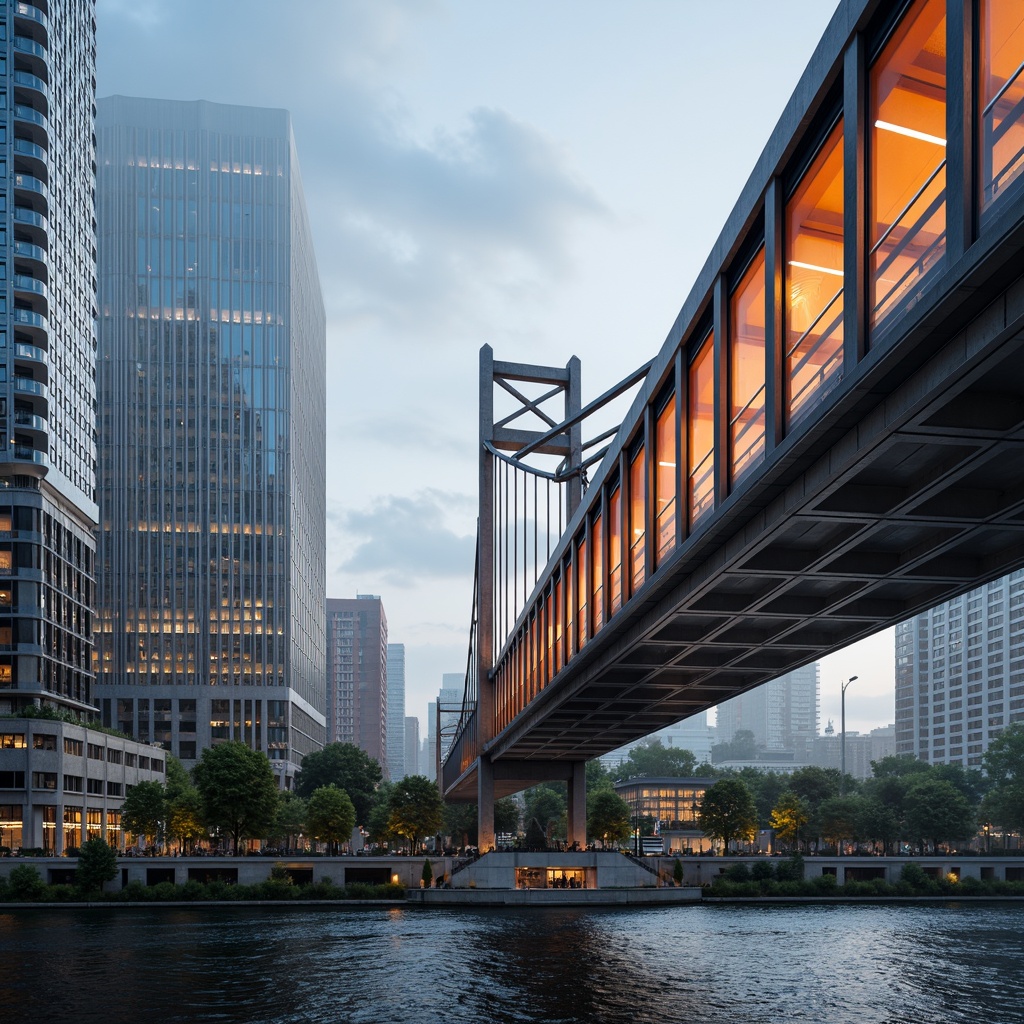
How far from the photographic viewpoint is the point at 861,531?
69.8 feet

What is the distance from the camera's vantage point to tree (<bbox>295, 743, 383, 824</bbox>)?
145 metres

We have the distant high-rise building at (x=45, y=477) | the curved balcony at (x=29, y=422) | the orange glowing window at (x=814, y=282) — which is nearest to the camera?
the orange glowing window at (x=814, y=282)

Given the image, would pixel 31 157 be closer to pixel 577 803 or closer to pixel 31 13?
pixel 31 13

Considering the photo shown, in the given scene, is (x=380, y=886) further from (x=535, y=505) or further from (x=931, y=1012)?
(x=931, y=1012)

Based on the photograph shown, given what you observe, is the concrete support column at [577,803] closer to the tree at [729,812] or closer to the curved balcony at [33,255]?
the tree at [729,812]

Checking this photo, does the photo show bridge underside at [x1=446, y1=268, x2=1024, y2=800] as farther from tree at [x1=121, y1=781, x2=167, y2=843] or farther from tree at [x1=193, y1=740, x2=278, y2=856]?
tree at [x1=121, y1=781, x2=167, y2=843]

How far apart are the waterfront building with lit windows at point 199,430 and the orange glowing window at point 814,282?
457 ft

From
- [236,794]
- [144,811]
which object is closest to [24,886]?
[236,794]

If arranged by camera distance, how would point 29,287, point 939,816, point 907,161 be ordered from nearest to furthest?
point 907,161 < point 29,287 < point 939,816

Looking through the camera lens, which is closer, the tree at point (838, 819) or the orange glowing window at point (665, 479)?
the orange glowing window at point (665, 479)

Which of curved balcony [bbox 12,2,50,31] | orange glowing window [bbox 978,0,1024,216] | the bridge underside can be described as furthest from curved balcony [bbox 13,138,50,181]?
orange glowing window [bbox 978,0,1024,216]

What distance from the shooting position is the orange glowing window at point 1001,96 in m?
11.8

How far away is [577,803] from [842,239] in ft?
278

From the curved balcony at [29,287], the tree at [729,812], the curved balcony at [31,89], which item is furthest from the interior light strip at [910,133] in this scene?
the curved balcony at [31,89]
